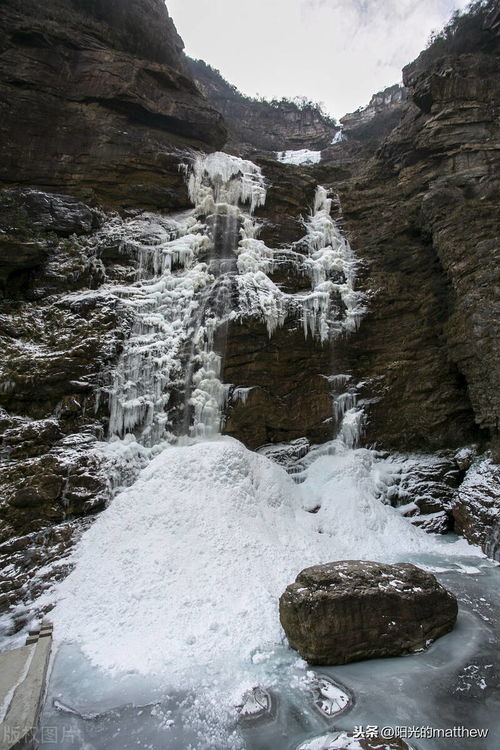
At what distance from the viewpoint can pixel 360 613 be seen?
226 inches

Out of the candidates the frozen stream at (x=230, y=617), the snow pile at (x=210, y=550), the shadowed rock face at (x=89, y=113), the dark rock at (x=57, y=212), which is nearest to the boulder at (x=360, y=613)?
the frozen stream at (x=230, y=617)

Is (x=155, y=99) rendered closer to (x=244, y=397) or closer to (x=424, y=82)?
(x=424, y=82)

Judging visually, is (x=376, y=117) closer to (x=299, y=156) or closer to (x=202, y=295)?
(x=299, y=156)

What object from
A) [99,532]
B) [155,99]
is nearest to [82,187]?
[155,99]

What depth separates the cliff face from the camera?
1427 inches

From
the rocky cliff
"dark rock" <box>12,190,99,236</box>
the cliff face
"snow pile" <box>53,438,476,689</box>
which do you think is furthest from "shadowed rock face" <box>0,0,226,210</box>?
the cliff face

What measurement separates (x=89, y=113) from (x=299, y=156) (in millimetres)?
21911

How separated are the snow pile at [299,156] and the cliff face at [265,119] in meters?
1.64

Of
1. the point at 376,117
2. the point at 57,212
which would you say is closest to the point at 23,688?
the point at 57,212

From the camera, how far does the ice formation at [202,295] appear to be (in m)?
11.8

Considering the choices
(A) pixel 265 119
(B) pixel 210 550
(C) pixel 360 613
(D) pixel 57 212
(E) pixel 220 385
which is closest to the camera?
(C) pixel 360 613

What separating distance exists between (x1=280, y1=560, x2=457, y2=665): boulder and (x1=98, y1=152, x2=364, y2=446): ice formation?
639 cm

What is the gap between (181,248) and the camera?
14.7 metres

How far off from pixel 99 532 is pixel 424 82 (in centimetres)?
2206
